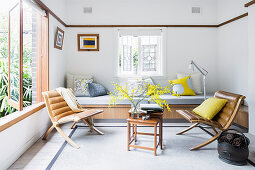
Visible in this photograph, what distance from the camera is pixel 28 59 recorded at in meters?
3.55

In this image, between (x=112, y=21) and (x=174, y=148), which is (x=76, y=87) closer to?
(x=112, y=21)

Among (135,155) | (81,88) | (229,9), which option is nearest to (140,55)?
(81,88)

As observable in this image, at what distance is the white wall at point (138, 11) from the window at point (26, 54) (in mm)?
1450

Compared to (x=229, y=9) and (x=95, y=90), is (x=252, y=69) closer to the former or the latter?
(x=229, y=9)

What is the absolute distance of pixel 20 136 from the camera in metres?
2.52

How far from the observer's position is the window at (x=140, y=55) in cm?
491

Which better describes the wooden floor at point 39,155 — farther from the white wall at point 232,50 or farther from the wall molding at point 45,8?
the wall molding at point 45,8

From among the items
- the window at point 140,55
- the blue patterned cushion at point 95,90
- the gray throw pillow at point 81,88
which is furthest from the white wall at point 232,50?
the gray throw pillow at point 81,88

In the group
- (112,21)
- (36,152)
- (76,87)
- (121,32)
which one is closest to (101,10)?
(112,21)

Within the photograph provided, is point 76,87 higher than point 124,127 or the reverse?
higher

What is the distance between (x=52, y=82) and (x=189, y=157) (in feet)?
9.42

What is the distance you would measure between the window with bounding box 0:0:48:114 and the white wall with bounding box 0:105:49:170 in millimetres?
294

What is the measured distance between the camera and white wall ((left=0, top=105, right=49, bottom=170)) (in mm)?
2145

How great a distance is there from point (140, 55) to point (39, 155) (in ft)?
10.9
